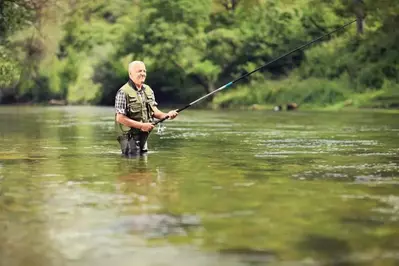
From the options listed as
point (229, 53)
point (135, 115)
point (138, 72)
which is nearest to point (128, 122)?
point (135, 115)

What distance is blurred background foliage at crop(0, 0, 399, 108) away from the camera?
159ft

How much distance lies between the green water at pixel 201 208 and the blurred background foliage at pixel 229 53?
76.5 feet

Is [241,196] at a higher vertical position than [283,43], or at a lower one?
lower

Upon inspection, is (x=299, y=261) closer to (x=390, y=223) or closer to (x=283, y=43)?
(x=390, y=223)

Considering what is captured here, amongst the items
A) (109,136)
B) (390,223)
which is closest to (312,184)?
(390,223)

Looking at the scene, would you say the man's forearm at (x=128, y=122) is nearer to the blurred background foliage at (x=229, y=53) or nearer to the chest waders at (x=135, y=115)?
the chest waders at (x=135, y=115)

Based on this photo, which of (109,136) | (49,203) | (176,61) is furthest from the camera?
(176,61)

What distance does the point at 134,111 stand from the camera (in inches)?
535

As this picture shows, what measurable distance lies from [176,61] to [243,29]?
232 inches

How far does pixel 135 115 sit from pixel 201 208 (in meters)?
5.98

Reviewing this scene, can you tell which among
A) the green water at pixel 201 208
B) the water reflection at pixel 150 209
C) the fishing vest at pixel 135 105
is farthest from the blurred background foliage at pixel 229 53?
the water reflection at pixel 150 209

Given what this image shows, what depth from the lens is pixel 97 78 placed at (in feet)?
234

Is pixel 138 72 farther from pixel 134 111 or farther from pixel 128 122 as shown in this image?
pixel 128 122

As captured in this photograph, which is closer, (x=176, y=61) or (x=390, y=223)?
(x=390, y=223)
